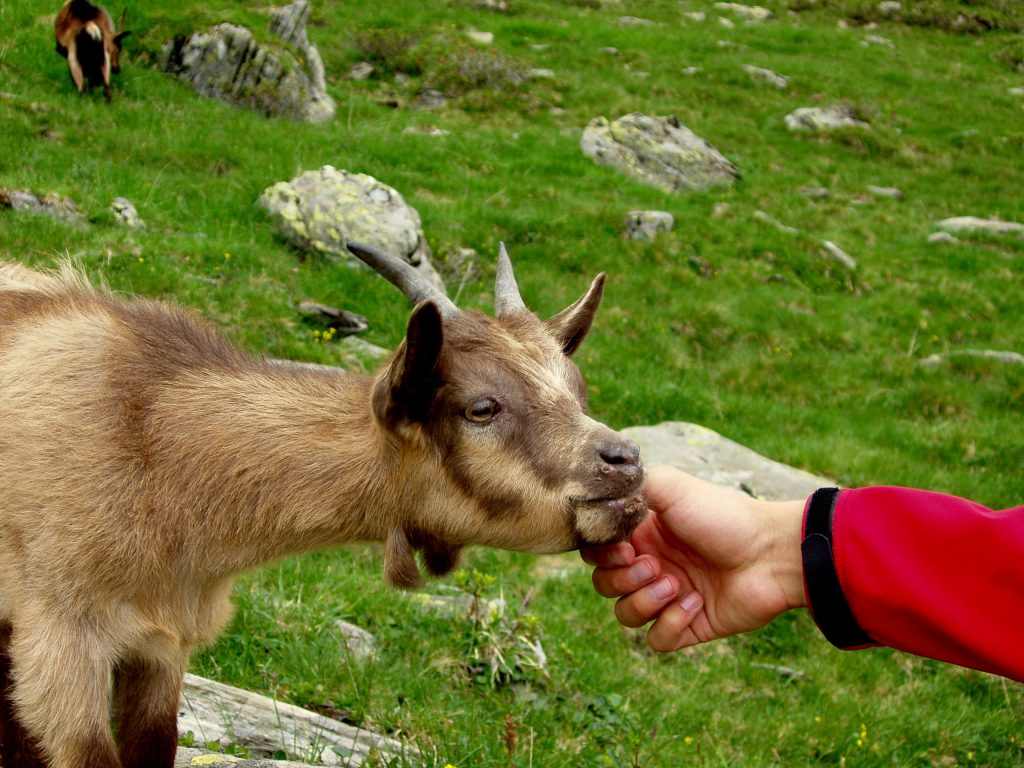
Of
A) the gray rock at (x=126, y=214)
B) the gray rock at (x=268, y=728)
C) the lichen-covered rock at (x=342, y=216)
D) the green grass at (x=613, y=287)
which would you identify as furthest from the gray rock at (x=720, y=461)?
the gray rock at (x=126, y=214)

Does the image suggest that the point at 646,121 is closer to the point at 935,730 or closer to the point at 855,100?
the point at 855,100

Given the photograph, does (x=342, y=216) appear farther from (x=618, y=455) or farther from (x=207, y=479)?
(x=618, y=455)

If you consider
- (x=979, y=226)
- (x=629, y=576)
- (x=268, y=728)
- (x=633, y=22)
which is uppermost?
(x=629, y=576)

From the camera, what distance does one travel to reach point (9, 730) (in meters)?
4.48

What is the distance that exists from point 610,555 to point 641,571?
212mm

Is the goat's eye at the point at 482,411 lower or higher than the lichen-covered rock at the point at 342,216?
higher

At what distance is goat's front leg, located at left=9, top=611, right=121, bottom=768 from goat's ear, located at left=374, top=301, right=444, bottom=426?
4.75 feet

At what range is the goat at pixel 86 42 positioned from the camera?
1312 centimetres

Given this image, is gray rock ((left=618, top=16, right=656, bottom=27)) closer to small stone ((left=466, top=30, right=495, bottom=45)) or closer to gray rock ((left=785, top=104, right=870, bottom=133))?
small stone ((left=466, top=30, right=495, bottom=45))

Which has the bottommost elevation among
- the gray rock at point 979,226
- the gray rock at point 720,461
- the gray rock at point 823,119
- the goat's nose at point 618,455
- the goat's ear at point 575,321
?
the gray rock at point 979,226

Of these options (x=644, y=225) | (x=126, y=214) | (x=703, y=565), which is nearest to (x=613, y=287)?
(x=644, y=225)

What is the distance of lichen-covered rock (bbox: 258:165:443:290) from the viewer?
1079cm

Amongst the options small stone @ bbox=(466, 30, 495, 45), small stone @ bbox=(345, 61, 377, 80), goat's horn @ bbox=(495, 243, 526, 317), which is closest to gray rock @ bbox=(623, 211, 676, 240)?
small stone @ bbox=(345, 61, 377, 80)

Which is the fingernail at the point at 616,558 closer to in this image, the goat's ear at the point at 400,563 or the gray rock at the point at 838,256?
the goat's ear at the point at 400,563
